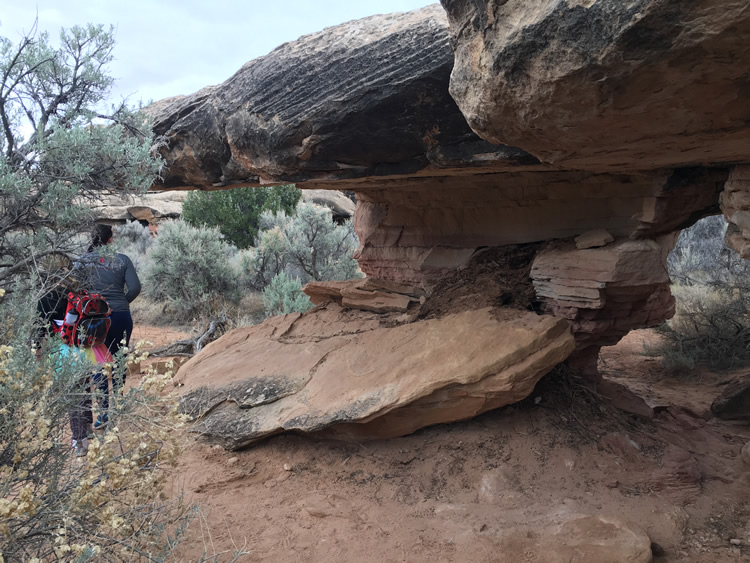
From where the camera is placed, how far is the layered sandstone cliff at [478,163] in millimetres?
1947

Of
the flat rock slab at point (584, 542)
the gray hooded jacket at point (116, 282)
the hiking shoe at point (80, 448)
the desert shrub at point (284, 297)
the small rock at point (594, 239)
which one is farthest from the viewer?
the desert shrub at point (284, 297)

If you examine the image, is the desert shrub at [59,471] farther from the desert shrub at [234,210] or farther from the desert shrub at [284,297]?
the desert shrub at [234,210]

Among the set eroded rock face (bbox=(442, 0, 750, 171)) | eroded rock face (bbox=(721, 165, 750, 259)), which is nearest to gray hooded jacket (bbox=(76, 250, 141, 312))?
eroded rock face (bbox=(442, 0, 750, 171))

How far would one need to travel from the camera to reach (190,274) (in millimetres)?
10906

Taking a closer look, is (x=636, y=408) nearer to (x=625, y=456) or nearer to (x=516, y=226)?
(x=625, y=456)

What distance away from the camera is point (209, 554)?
10.4ft

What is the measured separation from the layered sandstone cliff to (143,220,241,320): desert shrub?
5.44 m

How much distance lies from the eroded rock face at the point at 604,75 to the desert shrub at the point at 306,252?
333 inches

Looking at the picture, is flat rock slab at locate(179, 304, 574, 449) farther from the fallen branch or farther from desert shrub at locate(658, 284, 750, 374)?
desert shrub at locate(658, 284, 750, 374)

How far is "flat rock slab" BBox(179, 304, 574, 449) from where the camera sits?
387 centimetres

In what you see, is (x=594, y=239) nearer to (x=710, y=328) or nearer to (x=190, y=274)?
(x=710, y=328)

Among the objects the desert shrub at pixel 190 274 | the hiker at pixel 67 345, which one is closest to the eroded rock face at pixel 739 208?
the hiker at pixel 67 345

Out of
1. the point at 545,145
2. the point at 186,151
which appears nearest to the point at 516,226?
the point at 545,145

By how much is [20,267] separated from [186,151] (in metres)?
2.15
